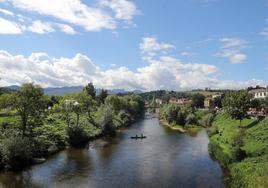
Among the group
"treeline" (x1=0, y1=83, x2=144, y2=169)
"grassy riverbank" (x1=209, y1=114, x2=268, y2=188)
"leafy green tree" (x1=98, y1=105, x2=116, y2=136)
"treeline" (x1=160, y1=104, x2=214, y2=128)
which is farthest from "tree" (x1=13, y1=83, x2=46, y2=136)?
"treeline" (x1=160, y1=104, x2=214, y2=128)

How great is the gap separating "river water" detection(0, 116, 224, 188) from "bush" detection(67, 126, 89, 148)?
3.16 metres

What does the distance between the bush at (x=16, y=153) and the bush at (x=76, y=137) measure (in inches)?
838

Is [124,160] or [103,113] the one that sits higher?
[103,113]

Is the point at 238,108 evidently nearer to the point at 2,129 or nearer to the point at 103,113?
the point at 103,113

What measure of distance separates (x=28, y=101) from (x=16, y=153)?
16.0 metres

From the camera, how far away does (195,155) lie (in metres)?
70.1

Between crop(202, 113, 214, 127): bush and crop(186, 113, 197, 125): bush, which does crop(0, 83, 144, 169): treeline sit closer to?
crop(186, 113, 197, 125): bush

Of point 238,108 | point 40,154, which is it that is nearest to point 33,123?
point 40,154

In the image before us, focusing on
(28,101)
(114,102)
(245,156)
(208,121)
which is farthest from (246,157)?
(114,102)

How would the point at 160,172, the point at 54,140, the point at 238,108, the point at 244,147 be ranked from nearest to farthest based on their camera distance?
the point at 160,172 → the point at 244,147 → the point at 54,140 → the point at 238,108

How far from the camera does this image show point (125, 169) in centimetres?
5672

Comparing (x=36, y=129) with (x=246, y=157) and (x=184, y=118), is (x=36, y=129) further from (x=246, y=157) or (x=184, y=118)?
(x=184, y=118)

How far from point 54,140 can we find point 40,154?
9.86m

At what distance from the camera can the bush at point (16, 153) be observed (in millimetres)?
55531
